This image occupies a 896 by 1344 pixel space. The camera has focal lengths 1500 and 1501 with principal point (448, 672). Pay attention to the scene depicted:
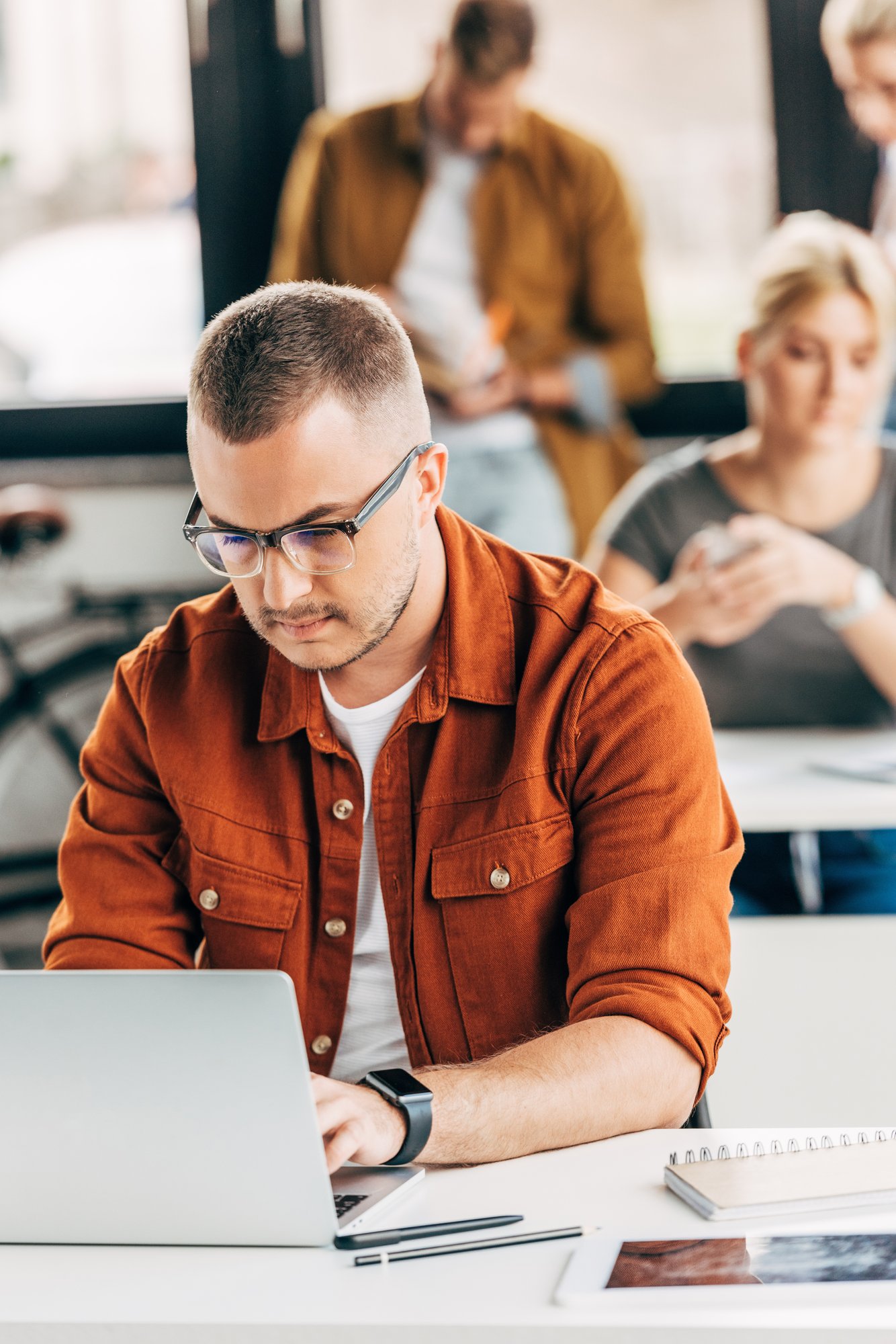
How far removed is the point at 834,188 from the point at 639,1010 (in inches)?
103

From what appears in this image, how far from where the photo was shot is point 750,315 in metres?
2.94

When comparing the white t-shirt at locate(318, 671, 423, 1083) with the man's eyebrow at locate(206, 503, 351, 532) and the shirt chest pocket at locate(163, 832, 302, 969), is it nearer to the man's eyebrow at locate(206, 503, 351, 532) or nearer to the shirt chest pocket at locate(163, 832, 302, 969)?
the shirt chest pocket at locate(163, 832, 302, 969)

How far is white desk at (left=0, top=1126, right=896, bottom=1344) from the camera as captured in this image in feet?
2.63

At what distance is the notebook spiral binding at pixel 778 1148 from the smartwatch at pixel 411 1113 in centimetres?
17

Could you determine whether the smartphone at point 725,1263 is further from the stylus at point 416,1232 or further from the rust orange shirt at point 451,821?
the rust orange shirt at point 451,821

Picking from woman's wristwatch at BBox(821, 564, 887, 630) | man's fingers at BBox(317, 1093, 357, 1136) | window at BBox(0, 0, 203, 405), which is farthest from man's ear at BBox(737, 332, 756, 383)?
man's fingers at BBox(317, 1093, 357, 1136)

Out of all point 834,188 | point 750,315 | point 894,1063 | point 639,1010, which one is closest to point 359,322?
point 639,1010

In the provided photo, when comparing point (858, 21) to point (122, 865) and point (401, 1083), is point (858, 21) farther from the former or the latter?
point (401, 1083)

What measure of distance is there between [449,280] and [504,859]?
216 centimetres

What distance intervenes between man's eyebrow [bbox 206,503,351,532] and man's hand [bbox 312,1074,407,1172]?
473 millimetres

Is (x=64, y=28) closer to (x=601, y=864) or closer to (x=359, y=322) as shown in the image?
(x=359, y=322)

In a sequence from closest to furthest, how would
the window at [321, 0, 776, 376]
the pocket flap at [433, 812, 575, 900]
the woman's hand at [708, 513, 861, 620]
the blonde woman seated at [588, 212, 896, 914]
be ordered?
the pocket flap at [433, 812, 575, 900] → the woman's hand at [708, 513, 861, 620] → the blonde woman seated at [588, 212, 896, 914] → the window at [321, 0, 776, 376]

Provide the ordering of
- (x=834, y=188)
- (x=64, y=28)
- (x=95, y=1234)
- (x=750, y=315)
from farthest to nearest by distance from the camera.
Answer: (x=64, y=28) < (x=834, y=188) < (x=750, y=315) < (x=95, y=1234)

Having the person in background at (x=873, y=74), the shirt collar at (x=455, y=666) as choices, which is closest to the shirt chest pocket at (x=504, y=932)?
the shirt collar at (x=455, y=666)
